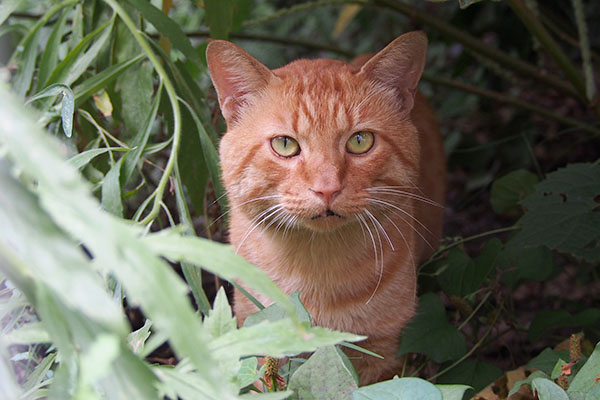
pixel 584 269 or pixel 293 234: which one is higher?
pixel 293 234

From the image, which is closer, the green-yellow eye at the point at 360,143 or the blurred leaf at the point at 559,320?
the green-yellow eye at the point at 360,143

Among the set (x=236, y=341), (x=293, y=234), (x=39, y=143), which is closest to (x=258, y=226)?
(x=293, y=234)

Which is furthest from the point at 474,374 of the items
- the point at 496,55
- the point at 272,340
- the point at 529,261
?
the point at 496,55

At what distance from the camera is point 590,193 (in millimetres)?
1927

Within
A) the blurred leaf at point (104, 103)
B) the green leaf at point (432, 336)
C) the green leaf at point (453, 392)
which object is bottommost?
the green leaf at point (432, 336)

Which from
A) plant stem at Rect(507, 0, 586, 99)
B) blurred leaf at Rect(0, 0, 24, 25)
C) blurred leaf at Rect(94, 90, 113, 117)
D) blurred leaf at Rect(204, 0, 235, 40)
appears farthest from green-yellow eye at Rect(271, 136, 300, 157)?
plant stem at Rect(507, 0, 586, 99)

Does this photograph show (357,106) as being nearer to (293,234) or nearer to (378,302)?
(293,234)

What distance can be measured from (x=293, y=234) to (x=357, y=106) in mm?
425

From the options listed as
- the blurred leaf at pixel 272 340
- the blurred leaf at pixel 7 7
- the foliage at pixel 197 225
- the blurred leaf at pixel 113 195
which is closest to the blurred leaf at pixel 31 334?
the foliage at pixel 197 225

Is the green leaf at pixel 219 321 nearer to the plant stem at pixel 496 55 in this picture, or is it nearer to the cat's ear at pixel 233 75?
the cat's ear at pixel 233 75

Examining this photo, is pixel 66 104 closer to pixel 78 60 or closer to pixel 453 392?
pixel 78 60

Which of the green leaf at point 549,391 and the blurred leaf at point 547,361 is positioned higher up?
the green leaf at point 549,391

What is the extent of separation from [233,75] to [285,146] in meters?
0.29

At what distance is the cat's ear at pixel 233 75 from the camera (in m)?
1.71
